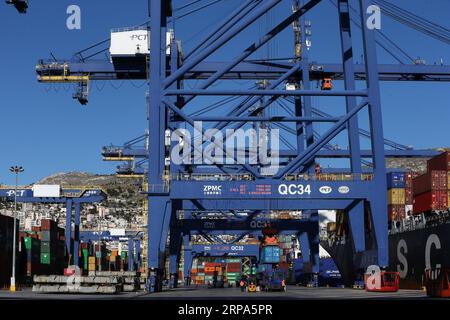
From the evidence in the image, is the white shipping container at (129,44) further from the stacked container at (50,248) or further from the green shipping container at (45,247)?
the green shipping container at (45,247)

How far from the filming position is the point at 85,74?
172 ft

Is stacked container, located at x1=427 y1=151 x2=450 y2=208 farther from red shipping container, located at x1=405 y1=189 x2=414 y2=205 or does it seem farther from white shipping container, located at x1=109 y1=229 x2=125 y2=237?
white shipping container, located at x1=109 y1=229 x2=125 y2=237

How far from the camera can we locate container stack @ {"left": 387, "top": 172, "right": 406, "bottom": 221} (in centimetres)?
5347

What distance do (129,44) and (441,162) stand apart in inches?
1006

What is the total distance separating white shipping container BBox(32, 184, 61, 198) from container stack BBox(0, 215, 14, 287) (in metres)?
3.95

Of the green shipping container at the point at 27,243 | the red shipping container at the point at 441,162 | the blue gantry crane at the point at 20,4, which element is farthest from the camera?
the green shipping container at the point at 27,243

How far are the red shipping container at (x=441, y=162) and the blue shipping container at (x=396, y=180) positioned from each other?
6.36 meters

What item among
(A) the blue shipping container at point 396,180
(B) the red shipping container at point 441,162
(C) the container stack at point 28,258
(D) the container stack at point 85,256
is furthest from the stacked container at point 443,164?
(D) the container stack at point 85,256

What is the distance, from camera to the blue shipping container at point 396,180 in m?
53.3

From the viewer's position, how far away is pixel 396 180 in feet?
175

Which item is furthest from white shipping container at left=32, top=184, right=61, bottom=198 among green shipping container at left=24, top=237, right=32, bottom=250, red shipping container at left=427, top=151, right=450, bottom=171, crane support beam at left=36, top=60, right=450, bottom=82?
red shipping container at left=427, top=151, right=450, bottom=171

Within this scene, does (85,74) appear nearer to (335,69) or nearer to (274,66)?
(274,66)

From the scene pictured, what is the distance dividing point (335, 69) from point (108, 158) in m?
27.1
